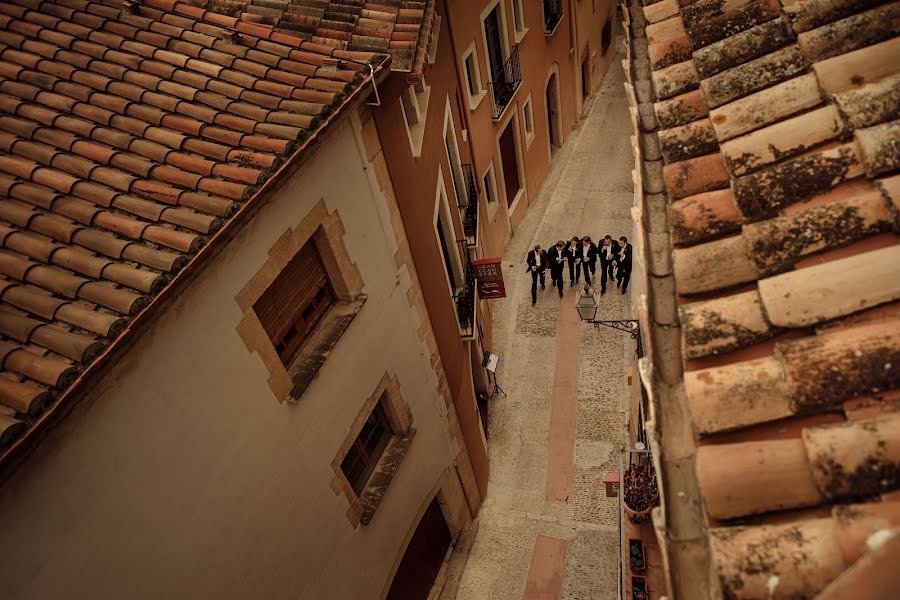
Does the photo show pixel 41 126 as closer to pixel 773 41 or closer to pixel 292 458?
pixel 292 458

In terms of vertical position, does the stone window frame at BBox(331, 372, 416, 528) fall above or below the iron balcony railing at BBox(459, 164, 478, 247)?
below

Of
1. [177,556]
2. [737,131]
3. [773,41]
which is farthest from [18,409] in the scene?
[773,41]

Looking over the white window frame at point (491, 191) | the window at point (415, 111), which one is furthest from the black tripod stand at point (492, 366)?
the window at point (415, 111)

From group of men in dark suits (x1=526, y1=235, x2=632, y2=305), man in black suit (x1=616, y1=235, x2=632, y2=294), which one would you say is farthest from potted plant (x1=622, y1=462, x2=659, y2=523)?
group of men in dark suits (x1=526, y1=235, x2=632, y2=305)

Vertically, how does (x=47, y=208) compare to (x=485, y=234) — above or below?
below

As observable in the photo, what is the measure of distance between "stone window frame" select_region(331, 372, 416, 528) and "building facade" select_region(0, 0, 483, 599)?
4 centimetres

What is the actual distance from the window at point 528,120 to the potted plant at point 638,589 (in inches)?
570

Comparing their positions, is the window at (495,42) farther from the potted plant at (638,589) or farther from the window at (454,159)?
the potted plant at (638,589)

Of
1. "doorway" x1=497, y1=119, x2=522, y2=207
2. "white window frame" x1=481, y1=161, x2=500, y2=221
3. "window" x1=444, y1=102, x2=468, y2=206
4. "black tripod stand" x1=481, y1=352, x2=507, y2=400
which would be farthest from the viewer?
"doorway" x1=497, y1=119, x2=522, y2=207

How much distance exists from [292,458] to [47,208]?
3711 millimetres

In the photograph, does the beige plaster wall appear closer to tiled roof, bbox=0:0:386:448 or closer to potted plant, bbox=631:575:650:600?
tiled roof, bbox=0:0:386:448

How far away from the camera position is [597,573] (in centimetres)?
1253

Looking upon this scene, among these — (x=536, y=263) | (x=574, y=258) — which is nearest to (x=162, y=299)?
(x=536, y=263)

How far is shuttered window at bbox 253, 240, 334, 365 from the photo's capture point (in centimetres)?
737
